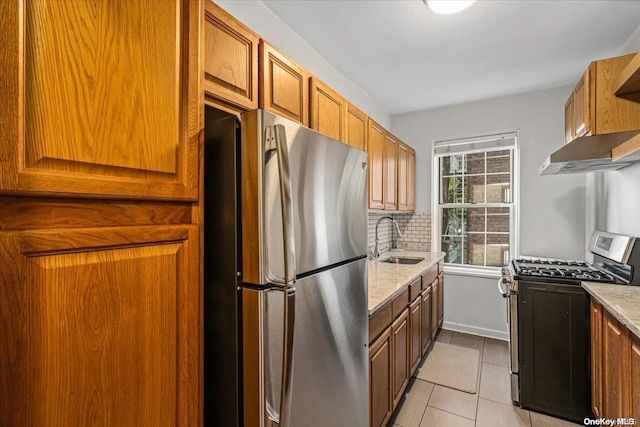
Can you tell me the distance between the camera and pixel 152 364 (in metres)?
0.76

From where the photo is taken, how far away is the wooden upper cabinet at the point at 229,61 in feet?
3.66

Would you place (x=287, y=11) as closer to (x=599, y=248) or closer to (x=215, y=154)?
(x=215, y=154)

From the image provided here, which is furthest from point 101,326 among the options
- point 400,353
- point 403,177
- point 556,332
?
point 403,177

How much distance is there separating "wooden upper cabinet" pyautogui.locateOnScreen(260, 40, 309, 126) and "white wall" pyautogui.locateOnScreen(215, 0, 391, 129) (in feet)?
1.67

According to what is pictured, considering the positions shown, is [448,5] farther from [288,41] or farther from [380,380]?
[380,380]

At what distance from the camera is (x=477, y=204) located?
12.0 ft

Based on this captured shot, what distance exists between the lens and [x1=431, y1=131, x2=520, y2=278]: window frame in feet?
11.0

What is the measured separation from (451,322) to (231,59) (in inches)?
145

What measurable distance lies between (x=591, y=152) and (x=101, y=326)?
2644mm

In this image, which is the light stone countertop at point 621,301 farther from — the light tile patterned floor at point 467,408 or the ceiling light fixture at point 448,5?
the ceiling light fixture at point 448,5

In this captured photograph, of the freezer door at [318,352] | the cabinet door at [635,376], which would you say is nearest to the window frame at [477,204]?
the cabinet door at [635,376]

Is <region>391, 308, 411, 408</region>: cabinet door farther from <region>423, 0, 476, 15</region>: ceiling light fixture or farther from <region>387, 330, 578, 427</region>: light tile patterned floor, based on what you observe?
<region>423, 0, 476, 15</region>: ceiling light fixture

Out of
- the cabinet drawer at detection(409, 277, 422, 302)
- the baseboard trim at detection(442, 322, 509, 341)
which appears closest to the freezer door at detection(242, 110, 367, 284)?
the cabinet drawer at detection(409, 277, 422, 302)

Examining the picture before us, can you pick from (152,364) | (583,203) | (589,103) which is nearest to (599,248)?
(583,203)
